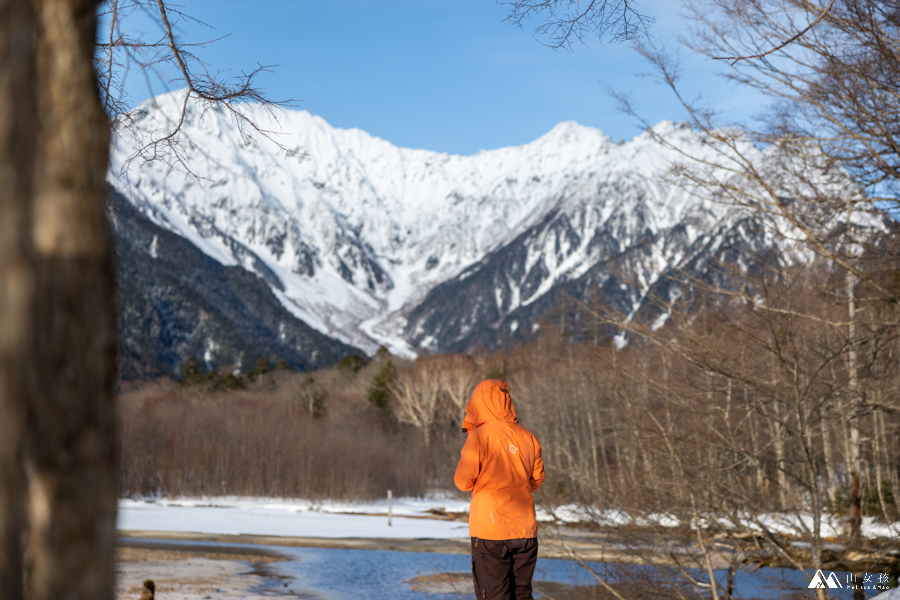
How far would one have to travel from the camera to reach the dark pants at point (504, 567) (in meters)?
4.66

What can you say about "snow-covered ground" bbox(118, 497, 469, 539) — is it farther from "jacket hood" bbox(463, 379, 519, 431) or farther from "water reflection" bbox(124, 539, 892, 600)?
"jacket hood" bbox(463, 379, 519, 431)

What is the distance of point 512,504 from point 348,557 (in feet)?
68.5

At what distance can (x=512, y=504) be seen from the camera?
185 inches

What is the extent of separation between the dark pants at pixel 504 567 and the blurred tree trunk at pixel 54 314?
3597 millimetres

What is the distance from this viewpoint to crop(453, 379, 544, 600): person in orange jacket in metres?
4.65

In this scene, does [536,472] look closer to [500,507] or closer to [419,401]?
[500,507]

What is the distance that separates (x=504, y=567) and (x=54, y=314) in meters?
3.90

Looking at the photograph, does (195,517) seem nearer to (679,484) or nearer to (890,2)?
(679,484)

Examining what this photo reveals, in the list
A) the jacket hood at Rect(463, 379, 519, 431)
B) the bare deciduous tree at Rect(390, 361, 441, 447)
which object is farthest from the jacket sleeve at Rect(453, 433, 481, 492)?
the bare deciduous tree at Rect(390, 361, 441, 447)

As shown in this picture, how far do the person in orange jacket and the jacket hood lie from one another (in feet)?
0.07

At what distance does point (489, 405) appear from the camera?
4809mm

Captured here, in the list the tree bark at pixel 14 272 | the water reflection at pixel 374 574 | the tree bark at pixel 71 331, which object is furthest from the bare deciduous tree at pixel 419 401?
the tree bark at pixel 14 272

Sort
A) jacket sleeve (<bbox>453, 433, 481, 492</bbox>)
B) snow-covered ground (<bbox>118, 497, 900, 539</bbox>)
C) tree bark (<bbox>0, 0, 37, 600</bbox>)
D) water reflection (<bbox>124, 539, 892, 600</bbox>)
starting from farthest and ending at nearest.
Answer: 1. snow-covered ground (<bbox>118, 497, 900, 539</bbox>)
2. water reflection (<bbox>124, 539, 892, 600</bbox>)
3. jacket sleeve (<bbox>453, 433, 481, 492</bbox>)
4. tree bark (<bbox>0, 0, 37, 600</bbox>)

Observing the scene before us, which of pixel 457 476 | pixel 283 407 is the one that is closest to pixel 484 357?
pixel 283 407
